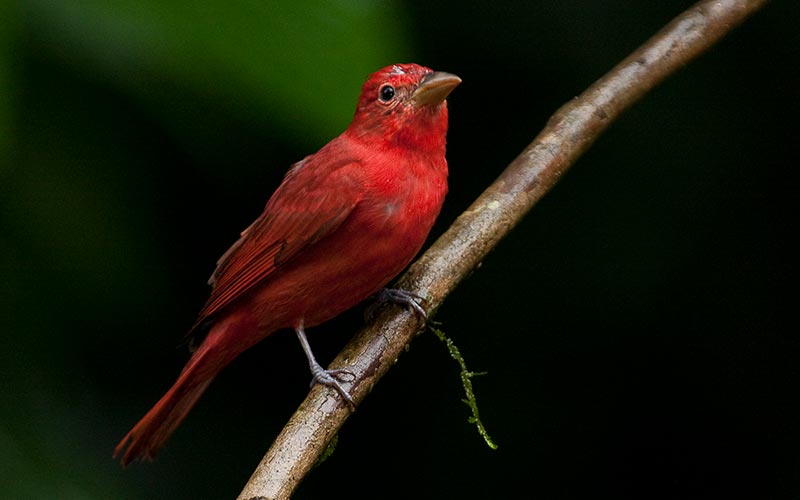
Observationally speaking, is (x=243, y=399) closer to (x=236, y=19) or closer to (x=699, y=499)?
(x=699, y=499)

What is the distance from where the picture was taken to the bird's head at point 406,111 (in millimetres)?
2553

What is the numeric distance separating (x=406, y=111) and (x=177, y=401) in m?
0.90

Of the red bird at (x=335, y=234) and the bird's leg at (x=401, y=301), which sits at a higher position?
the red bird at (x=335, y=234)

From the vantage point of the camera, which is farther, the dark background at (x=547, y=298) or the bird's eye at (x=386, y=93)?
the dark background at (x=547, y=298)

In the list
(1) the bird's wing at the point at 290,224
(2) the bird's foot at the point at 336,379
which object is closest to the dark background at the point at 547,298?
(1) the bird's wing at the point at 290,224

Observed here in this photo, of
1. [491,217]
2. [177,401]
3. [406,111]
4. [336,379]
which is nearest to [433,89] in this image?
[406,111]

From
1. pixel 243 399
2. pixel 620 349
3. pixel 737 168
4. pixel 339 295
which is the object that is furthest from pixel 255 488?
pixel 737 168

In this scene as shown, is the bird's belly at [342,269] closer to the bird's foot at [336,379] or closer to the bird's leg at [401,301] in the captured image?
the bird's leg at [401,301]

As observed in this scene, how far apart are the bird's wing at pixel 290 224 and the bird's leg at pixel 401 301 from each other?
209mm

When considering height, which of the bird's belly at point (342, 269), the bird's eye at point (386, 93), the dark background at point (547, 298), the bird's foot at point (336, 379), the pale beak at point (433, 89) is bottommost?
the dark background at point (547, 298)

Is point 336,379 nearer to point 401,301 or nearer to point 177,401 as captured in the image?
point 401,301

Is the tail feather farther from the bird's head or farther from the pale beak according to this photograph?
the pale beak

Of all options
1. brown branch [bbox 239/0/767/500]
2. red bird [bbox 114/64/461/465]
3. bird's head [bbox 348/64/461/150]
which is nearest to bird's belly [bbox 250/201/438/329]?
red bird [bbox 114/64/461/465]

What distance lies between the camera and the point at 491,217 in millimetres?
2525
